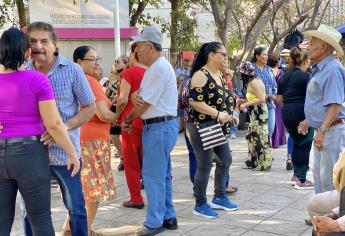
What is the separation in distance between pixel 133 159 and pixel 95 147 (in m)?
1.07

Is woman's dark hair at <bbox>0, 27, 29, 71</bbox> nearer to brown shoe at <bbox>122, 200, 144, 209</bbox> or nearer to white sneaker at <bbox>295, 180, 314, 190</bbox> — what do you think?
brown shoe at <bbox>122, 200, 144, 209</bbox>

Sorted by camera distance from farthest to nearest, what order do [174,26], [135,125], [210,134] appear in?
[174,26] → [135,125] → [210,134]

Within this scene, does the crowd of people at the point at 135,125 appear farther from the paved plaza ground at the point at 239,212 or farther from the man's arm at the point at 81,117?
the paved plaza ground at the point at 239,212

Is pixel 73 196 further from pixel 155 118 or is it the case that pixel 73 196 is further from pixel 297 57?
pixel 297 57

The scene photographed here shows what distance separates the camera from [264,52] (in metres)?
7.11

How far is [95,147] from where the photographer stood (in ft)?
13.2

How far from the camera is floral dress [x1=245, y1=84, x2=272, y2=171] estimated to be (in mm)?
6828

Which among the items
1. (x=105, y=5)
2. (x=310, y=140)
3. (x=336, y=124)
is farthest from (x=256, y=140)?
(x=105, y=5)

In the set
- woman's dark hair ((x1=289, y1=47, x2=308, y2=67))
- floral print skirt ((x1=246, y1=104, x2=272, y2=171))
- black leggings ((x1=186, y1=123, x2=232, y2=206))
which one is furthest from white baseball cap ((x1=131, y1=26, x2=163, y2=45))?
floral print skirt ((x1=246, y1=104, x2=272, y2=171))

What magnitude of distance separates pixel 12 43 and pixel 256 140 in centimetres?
472

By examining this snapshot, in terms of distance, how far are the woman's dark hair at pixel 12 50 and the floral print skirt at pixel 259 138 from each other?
14.9 feet

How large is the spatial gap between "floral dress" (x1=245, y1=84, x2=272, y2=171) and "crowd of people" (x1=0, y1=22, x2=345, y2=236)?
90 centimetres

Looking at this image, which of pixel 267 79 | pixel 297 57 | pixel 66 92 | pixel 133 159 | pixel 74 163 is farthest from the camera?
pixel 267 79

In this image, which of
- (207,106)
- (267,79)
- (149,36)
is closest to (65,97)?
(149,36)
